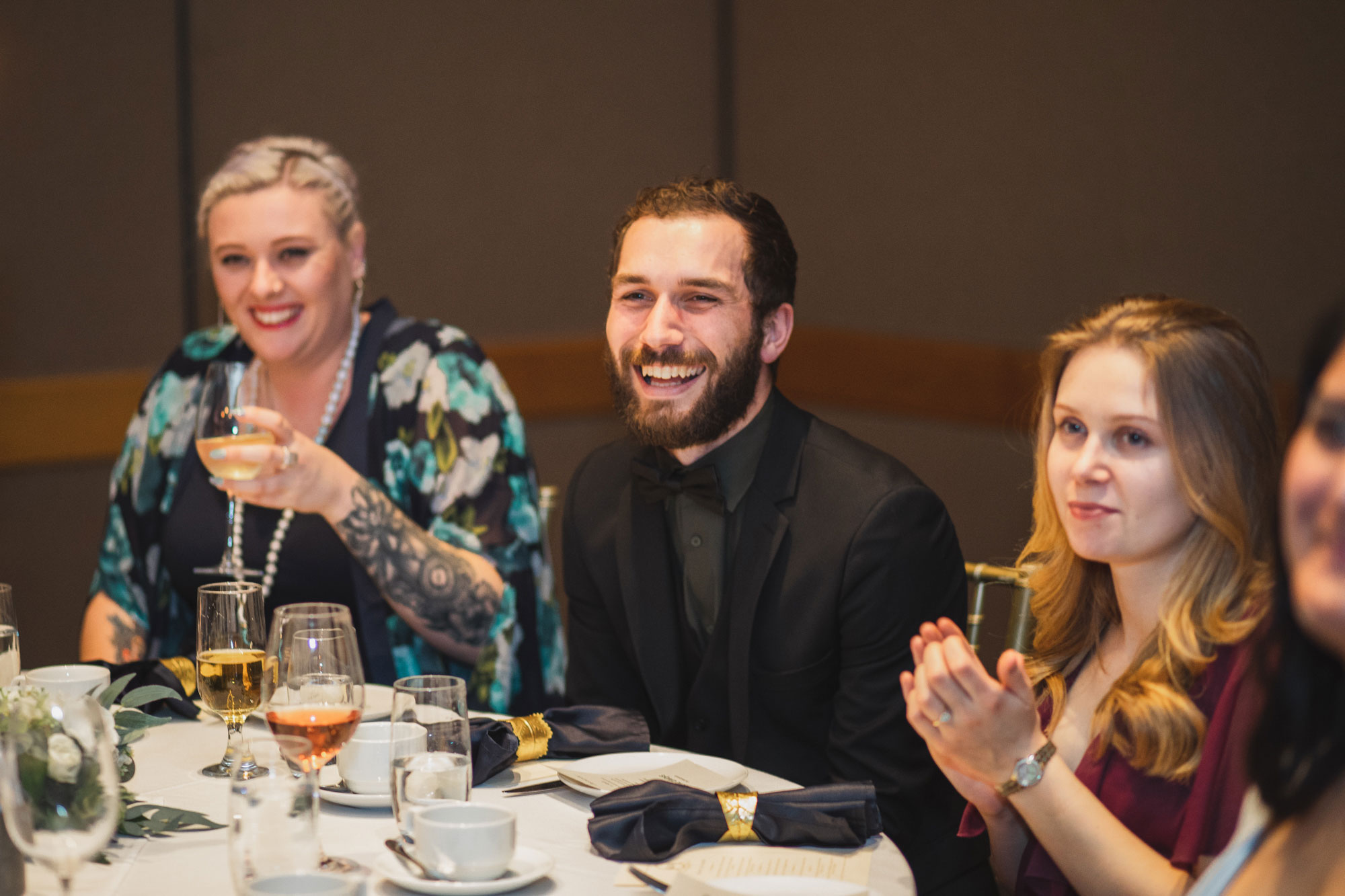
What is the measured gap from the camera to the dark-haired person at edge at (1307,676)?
92 centimetres

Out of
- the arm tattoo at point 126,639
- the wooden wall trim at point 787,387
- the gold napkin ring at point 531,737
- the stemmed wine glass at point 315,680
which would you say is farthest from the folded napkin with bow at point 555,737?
the wooden wall trim at point 787,387

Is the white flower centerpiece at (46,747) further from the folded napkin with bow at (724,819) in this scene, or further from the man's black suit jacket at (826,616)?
the man's black suit jacket at (826,616)

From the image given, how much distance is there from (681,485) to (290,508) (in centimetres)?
81

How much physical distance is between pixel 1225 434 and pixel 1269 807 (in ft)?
2.17

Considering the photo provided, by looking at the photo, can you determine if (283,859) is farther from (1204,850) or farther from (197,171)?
(197,171)

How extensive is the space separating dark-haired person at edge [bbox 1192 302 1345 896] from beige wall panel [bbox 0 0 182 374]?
3.74 metres

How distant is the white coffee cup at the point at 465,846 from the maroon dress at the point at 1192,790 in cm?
74

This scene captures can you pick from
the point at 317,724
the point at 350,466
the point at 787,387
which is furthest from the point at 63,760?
the point at 787,387

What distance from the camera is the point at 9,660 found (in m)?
1.61

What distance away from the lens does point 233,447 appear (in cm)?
202

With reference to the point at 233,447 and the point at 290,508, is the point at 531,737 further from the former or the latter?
the point at 290,508

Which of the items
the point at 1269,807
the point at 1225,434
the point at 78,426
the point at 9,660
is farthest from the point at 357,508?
the point at 78,426

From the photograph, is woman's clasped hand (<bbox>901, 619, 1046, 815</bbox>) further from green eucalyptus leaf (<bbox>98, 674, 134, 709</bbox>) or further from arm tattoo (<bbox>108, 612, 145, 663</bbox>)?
arm tattoo (<bbox>108, 612, 145, 663</bbox>)

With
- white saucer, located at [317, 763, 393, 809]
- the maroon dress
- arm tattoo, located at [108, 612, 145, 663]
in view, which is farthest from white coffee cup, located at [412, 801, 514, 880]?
arm tattoo, located at [108, 612, 145, 663]
